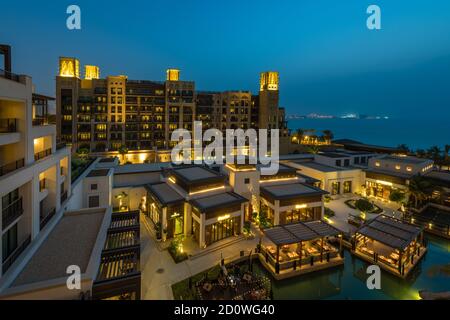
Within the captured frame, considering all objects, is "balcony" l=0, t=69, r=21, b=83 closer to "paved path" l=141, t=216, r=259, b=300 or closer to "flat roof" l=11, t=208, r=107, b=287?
"flat roof" l=11, t=208, r=107, b=287

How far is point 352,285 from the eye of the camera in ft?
77.4

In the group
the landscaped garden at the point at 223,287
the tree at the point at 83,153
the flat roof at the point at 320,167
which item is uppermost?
the tree at the point at 83,153

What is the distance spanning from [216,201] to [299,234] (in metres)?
9.88

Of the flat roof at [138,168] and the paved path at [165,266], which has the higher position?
the flat roof at [138,168]

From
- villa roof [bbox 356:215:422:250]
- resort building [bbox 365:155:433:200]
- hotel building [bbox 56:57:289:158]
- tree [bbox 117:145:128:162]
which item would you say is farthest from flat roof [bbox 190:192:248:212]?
hotel building [bbox 56:57:289:158]

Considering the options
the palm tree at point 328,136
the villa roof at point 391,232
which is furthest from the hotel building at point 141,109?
the villa roof at point 391,232

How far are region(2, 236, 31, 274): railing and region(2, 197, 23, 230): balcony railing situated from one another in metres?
1.84

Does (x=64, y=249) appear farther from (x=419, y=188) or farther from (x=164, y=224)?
(x=419, y=188)

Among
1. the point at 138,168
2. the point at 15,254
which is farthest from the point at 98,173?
the point at 15,254

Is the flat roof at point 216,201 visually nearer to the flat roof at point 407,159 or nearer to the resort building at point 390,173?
the resort building at point 390,173

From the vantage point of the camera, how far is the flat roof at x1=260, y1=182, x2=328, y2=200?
108ft

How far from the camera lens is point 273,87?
82.7 meters

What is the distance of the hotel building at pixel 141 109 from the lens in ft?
217

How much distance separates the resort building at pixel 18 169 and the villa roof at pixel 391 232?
3017cm
